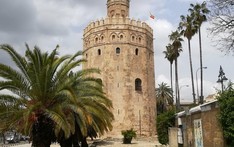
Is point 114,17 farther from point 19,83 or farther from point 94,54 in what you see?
point 19,83

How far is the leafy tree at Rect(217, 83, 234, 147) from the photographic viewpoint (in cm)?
1183

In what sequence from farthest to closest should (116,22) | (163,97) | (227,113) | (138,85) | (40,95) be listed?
(163,97) → (116,22) → (138,85) → (40,95) → (227,113)

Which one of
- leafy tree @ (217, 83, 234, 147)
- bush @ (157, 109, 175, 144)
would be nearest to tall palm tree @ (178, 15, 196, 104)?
bush @ (157, 109, 175, 144)

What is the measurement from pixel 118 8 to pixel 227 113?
28.5 metres

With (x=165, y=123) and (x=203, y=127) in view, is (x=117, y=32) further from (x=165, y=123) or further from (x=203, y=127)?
(x=203, y=127)

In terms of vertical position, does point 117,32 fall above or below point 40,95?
above

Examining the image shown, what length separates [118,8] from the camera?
38781 mm

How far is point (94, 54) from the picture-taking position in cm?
3788

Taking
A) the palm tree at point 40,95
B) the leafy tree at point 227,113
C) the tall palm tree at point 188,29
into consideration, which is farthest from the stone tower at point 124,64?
the leafy tree at point 227,113

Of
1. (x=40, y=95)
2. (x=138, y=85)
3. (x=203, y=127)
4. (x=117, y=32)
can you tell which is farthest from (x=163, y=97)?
(x=40, y=95)

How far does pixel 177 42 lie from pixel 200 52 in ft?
20.0

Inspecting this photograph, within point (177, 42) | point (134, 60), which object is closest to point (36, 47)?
point (177, 42)

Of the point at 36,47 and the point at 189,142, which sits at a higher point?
the point at 36,47

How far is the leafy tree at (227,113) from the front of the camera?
38.8 feet
